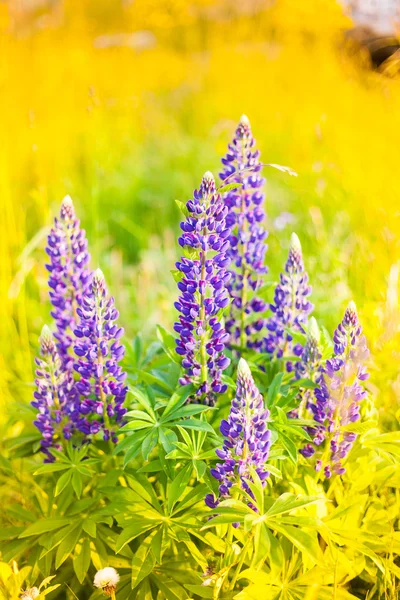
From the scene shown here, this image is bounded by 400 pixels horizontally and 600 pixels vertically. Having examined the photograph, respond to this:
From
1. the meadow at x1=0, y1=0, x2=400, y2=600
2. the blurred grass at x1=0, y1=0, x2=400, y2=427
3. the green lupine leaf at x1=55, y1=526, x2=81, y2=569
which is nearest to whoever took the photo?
the green lupine leaf at x1=55, y1=526, x2=81, y2=569

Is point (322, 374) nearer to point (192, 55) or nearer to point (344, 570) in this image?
point (344, 570)

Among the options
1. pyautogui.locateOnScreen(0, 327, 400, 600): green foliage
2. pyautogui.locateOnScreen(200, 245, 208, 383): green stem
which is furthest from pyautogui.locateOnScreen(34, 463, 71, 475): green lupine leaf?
pyautogui.locateOnScreen(200, 245, 208, 383): green stem

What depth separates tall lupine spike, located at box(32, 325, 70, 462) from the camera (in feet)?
6.61

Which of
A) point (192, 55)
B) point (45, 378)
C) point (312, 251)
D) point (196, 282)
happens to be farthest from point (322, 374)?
point (192, 55)

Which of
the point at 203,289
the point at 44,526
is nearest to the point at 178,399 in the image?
the point at 203,289

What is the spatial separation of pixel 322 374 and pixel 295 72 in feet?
18.1

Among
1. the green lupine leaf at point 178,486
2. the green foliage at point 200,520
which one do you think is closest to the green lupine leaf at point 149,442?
the green foliage at point 200,520

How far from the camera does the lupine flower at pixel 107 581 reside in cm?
165

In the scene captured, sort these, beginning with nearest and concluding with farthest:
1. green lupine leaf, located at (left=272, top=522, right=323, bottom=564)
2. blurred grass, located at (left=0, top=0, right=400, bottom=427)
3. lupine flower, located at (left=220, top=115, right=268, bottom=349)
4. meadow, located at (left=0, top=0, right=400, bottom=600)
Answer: green lupine leaf, located at (left=272, top=522, right=323, bottom=564), meadow, located at (left=0, top=0, right=400, bottom=600), lupine flower, located at (left=220, top=115, right=268, bottom=349), blurred grass, located at (left=0, top=0, right=400, bottom=427)

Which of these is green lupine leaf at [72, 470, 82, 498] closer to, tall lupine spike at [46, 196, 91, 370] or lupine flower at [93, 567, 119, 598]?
lupine flower at [93, 567, 119, 598]

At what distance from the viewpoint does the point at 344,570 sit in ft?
5.97

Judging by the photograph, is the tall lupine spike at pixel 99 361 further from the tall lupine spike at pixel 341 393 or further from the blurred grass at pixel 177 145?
the blurred grass at pixel 177 145

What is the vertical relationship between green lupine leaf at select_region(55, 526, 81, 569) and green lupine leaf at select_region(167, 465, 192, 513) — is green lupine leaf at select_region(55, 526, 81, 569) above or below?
below

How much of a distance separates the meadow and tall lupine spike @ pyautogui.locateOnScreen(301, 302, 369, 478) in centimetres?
12
